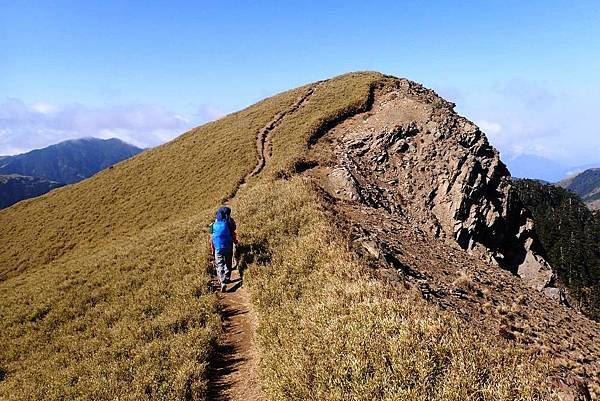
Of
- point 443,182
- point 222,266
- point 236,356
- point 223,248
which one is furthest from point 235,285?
point 443,182

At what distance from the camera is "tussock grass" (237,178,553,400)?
596cm

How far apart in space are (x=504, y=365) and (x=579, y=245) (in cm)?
11631

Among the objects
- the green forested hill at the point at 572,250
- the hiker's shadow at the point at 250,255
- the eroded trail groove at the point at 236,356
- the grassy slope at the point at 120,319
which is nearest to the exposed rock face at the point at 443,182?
the hiker's shadow at the point at 250,255

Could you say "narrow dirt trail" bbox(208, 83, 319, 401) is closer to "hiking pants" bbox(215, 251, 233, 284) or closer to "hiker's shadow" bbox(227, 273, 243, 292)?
"hiker's shadow" bbox(227, 273, 243, 292)

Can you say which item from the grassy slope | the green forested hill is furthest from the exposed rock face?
the green forested hill

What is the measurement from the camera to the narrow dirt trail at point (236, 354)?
828cm

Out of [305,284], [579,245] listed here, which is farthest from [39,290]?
[579,245]

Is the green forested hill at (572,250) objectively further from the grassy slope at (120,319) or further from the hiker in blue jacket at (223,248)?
the hiker in blue jacket at (223,248)

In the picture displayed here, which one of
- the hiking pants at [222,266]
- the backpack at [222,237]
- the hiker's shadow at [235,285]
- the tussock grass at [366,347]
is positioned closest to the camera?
the tussock grass at [366,347]

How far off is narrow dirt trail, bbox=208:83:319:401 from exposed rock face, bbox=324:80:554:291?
12.2 m

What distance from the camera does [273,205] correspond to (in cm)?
1941

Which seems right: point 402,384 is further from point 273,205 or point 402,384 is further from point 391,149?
point 391,149

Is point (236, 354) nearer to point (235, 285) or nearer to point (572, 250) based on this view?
point (235, 285)

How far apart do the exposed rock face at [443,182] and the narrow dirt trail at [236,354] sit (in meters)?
12.2
